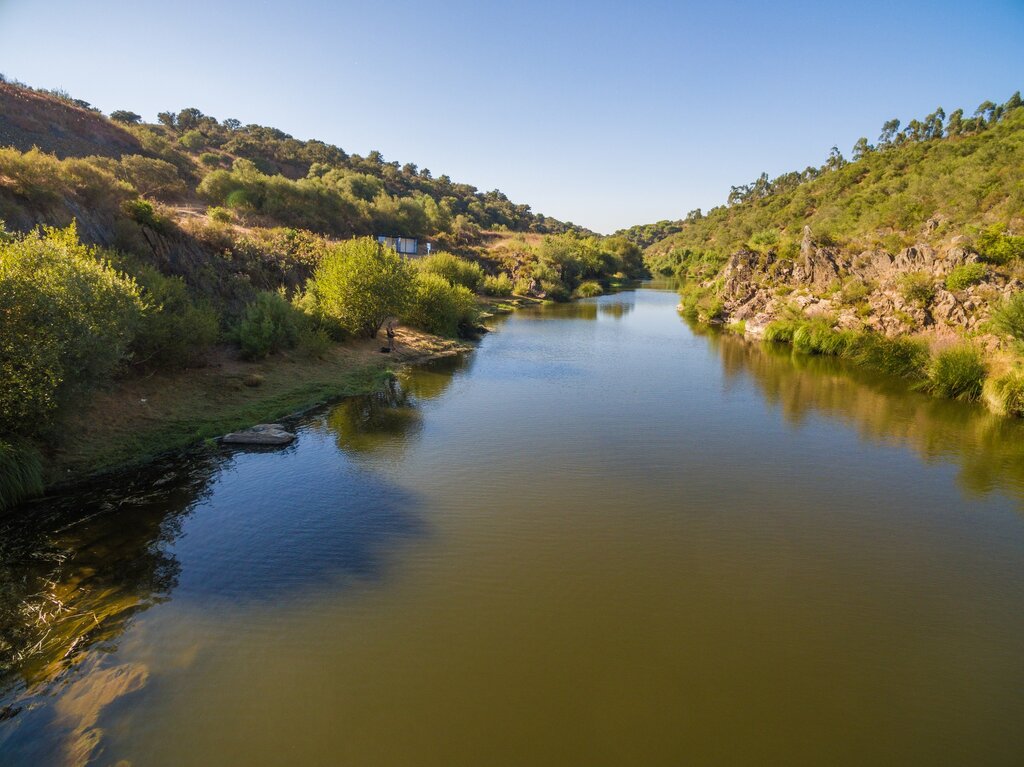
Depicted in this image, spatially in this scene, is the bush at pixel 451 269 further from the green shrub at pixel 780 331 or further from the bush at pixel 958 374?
the bush at pixel 958 374

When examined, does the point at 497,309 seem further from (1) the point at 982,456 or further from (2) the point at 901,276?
A: (1) the point at 982,456

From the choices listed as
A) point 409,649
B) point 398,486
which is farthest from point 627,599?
point 398,486

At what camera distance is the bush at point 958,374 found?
2686 cm

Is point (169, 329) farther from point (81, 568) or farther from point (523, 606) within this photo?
point (523, 606)

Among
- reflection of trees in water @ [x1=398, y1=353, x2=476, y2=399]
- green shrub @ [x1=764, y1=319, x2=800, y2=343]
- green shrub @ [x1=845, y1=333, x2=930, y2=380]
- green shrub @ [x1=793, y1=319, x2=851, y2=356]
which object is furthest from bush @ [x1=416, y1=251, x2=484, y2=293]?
green shrub @ [x1=845, y1=333, x2=930, y2=380]

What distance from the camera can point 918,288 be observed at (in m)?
35.2

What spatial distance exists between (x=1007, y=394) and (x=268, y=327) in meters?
35.6

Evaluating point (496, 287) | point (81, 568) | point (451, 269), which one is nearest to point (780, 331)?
point (451, 269)

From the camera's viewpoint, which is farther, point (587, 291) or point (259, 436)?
point (587, 291)

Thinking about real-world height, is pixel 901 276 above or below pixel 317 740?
above

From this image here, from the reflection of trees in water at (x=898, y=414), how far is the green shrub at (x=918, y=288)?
234 inches

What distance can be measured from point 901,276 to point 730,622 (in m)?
38.0

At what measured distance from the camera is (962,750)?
26.2ft

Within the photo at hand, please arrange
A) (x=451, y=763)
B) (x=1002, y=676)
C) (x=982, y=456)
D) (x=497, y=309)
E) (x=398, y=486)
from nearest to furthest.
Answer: (x=451, y=763)
(x=1002, y=676)
(x=398, y=486)
(x=982, y=456)
(x=497, y=309)
